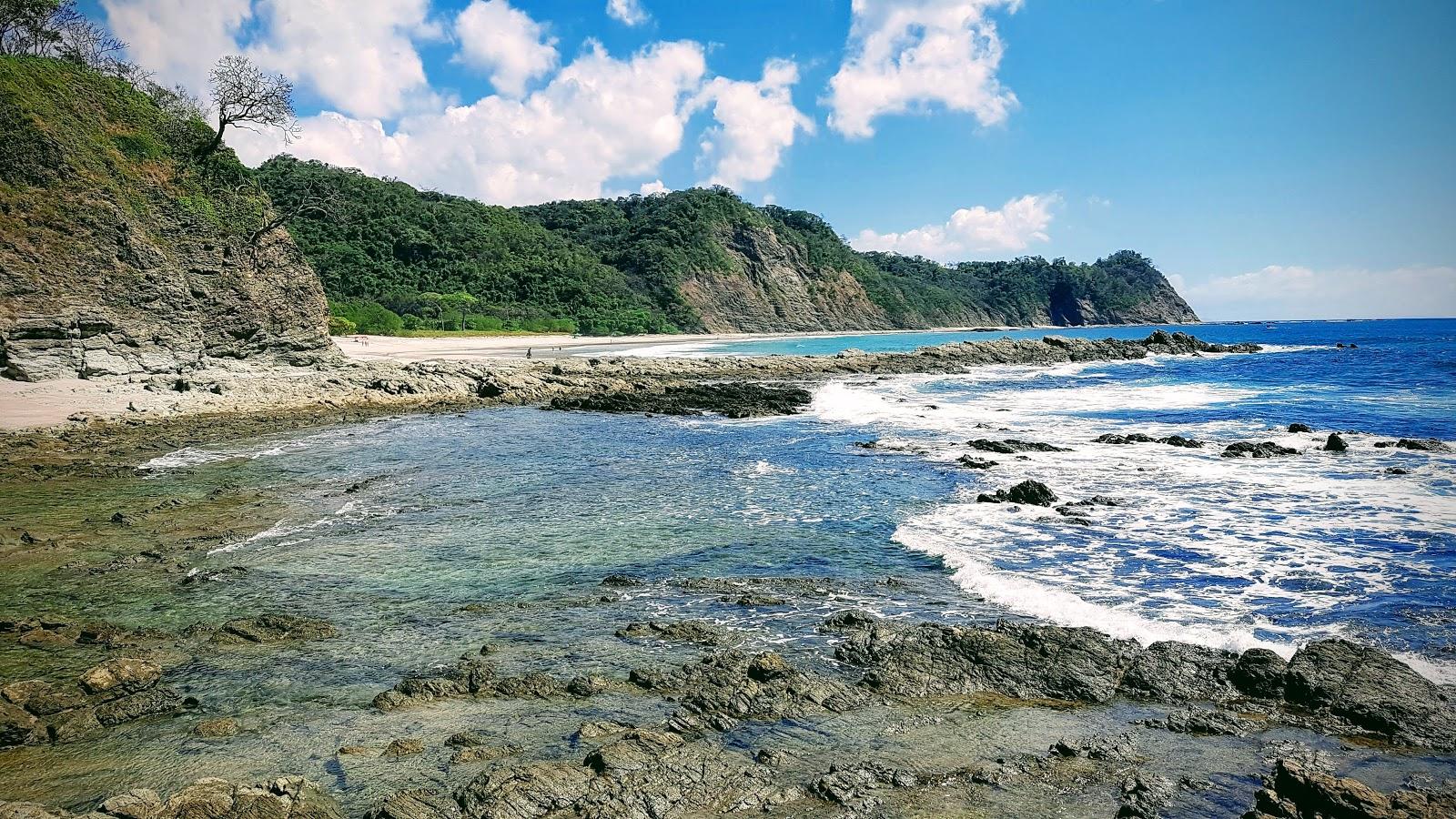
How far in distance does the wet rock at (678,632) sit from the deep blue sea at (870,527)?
361 millimetres

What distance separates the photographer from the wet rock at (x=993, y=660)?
6.20 m

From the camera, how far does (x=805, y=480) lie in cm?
1546

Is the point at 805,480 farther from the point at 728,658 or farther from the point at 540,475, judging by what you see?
the point at 728,658

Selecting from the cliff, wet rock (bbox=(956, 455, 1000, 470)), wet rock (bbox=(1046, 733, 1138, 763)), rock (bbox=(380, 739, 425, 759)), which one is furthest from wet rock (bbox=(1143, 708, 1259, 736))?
the cliff

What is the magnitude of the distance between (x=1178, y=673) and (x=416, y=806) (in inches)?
243

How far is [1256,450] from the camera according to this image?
1762cm

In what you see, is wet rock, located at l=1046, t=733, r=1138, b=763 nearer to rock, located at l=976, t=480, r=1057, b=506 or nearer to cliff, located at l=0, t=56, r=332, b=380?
rock, located at l=976, t=480, r=1057, b=506

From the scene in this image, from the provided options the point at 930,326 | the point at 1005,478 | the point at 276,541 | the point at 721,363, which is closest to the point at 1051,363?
the point at 721,363

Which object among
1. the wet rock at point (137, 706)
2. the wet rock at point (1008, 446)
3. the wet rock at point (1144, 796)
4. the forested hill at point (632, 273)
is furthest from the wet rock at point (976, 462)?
the forested hill at point (632, 273)

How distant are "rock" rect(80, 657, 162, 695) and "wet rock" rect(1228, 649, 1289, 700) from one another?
358 inches

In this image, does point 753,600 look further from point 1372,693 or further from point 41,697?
point 41,697

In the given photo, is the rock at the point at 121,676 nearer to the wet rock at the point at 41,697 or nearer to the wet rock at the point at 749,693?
the wet rock at the point at 41,697

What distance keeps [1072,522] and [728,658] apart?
7621mm

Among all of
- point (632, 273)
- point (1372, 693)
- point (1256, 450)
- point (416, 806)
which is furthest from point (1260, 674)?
point (632, 273)
